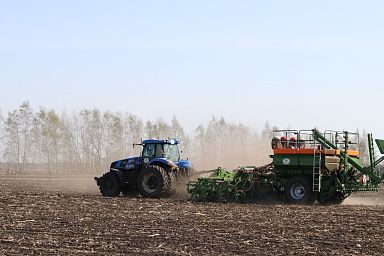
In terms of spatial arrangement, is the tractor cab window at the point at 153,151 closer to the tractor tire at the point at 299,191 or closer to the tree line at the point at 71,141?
the tractor tire at the point at 299,191

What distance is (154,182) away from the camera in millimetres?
24719

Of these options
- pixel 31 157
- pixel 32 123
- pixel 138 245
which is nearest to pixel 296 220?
pixel 138 245

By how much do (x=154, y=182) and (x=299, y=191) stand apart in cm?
581

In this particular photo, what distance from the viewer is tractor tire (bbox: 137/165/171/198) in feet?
79.6

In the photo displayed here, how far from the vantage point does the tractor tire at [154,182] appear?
24.2 metres

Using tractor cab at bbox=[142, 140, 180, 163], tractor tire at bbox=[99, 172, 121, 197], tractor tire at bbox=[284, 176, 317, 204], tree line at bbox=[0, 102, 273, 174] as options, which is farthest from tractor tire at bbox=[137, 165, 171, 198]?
tree line at bbox=[0, 102, 273, 174]

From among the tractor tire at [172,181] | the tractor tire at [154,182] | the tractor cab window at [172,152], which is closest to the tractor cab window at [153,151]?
the tractor cab window at [172,152]

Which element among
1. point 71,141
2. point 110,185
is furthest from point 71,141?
point 110,185

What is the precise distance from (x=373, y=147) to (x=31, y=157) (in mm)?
69602

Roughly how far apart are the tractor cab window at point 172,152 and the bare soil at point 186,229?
4.27 m

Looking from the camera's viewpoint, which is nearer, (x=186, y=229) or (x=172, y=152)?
(x=186, y=229)

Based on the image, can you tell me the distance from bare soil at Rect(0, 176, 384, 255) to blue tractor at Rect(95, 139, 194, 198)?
3.12 metres

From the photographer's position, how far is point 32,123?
7906 cm

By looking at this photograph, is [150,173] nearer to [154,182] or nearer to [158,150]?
[154,182]
